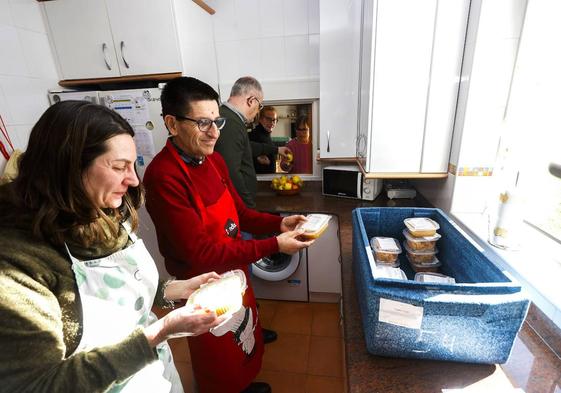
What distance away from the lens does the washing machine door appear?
2.11m

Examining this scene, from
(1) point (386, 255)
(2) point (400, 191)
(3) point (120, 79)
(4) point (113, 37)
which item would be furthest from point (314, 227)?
(4) point (113, 37)

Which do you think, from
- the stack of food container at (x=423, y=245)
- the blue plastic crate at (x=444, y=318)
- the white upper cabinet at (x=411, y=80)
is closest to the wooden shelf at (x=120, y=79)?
the white upper cabinet at (x=411, y=80)

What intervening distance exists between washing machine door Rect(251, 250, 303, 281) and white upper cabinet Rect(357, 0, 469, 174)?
0.93 metres

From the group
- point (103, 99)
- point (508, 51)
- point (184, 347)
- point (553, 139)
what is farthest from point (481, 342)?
point (103, 99)

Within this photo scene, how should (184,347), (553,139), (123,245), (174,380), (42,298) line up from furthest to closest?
(184,347), (553,139), (174,380), (123,245), (42,298)

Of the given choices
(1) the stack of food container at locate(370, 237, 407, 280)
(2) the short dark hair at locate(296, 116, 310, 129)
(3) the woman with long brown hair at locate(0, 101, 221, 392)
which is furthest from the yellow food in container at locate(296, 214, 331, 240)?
(2) the short dark hair at locate(296, 116, 310, 129)

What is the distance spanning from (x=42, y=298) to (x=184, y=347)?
1.67 metres

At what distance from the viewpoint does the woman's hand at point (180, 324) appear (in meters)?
0.66

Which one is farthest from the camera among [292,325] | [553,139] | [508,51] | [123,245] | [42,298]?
[292,325]

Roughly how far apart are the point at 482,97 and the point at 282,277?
64.8 inches

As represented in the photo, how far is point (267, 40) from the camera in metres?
2.18

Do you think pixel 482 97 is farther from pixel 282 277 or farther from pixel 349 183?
pixel 282 277

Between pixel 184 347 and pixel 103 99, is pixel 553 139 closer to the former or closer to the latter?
pixel 184 347

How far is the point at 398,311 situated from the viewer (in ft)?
2.21
